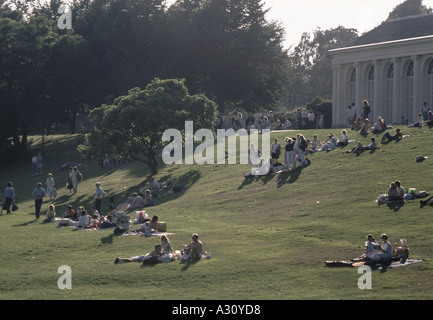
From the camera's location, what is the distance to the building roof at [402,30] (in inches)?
2445

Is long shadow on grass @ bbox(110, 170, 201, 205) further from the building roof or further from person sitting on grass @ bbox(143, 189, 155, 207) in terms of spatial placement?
the building roof

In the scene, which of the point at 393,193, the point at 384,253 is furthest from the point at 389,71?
the point at 384,253

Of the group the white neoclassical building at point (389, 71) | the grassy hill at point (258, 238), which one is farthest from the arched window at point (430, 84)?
the grassy hill at point (258, 238)

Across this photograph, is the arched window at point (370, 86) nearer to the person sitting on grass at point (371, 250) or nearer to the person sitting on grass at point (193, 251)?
the person sitting on grass at point (193, 251)

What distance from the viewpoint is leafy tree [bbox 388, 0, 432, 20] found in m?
130

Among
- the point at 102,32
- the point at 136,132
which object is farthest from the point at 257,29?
the point at 136,132

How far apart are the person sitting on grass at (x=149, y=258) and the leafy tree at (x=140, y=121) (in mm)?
26520

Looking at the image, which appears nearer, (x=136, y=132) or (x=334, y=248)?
(x=334, y=248)

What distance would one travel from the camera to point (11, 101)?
73000mm

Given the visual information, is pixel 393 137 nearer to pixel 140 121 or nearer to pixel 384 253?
pixel 140 121

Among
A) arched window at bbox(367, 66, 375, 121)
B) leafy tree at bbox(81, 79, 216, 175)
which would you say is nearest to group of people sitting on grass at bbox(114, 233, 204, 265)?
leafy tree at bbox(81, 79, 216, 175)

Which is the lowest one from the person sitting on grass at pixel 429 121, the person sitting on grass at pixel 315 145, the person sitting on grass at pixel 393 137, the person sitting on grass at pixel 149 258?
the person sitting on grass at pixel 149 258
